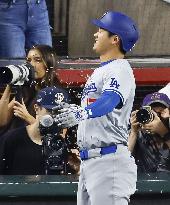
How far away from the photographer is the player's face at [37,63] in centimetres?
445

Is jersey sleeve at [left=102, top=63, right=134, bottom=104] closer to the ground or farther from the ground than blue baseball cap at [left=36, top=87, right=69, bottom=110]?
farther from the ground

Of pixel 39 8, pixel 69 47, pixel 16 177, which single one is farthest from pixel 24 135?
pixel 69 47

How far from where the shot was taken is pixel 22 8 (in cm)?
538

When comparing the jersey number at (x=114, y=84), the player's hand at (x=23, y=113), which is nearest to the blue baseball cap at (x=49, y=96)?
the player's hand at (x=23, y=113)

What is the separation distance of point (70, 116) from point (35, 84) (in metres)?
1.68

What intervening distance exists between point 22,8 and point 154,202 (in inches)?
100

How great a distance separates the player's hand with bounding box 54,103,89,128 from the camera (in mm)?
2840

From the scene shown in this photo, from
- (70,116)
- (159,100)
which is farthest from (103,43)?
(159,100)

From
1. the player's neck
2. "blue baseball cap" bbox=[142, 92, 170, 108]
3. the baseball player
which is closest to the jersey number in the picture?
the baseball player

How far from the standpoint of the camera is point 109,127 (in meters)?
3.07

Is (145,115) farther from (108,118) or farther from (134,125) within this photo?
(108,118)

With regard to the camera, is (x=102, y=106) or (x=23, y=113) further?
(x=23, y=113)

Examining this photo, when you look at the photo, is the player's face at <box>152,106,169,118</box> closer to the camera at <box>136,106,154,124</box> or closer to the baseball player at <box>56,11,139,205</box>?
the camera at <box>136,106,154,124</box>

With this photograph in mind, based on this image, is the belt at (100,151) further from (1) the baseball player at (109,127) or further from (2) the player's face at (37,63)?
(2) the player's face at (37,63)
